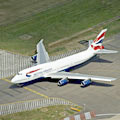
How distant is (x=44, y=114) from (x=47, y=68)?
20.0 meters

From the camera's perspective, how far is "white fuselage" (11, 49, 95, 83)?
10906 cm

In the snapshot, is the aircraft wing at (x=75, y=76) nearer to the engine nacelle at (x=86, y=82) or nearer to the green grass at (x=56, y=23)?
the engine nacelle at (x=86, y=82)

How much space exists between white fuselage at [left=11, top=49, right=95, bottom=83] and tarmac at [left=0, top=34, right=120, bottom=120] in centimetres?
321

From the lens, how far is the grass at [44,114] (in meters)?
94.8

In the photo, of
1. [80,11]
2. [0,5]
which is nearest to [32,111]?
[80,11]

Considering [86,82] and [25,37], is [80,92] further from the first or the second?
[25,37]

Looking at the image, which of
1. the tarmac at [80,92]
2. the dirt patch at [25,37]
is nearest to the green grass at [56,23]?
the dirt patch at [25,37]

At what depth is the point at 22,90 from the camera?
109562 mm

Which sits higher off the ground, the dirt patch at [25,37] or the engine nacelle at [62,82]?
the dirt patch at [25,37]

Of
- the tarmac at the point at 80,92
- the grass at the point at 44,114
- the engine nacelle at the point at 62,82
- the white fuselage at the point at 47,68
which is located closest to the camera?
the grass at the point at 44,114

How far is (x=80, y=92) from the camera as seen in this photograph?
108000 mm

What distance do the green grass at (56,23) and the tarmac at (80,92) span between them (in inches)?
1037

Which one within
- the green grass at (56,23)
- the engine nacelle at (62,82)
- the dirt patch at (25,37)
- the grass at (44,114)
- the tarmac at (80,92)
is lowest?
the grass at (44,114)

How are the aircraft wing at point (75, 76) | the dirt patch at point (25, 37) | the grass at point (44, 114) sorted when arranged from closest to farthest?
the grass at point (44, 114), the aircraft wing at point (75, 76), the dirt patch at point (25, 37)
